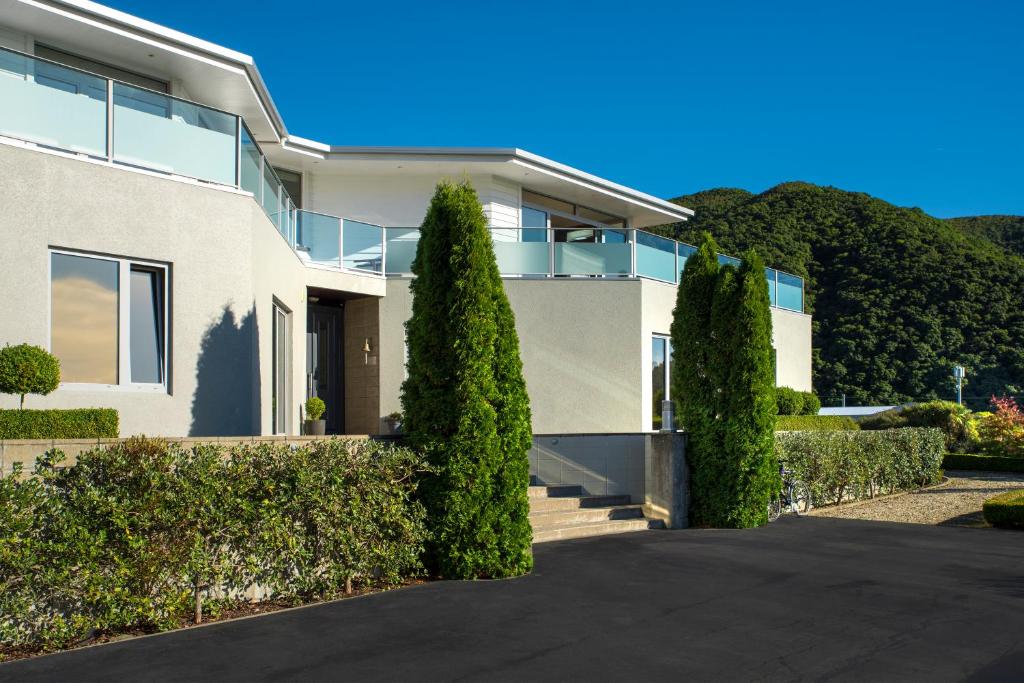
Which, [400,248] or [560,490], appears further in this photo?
[400,248]

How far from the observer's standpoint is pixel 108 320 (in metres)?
10.6

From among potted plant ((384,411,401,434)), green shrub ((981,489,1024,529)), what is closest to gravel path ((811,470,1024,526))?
green shrub ((981,489,1024,529))

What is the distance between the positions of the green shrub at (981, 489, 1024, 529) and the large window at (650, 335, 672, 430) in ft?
20.0

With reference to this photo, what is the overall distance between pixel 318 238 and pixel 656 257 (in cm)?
676

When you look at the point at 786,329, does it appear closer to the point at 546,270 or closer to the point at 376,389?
the point at 546,270

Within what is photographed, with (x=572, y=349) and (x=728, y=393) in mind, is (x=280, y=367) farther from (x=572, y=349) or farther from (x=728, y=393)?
(x=728, y=393)

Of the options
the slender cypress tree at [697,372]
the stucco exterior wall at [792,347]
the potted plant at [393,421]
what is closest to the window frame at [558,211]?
the stucco exterior wall at [792,347]

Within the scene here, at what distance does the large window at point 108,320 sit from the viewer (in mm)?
10273

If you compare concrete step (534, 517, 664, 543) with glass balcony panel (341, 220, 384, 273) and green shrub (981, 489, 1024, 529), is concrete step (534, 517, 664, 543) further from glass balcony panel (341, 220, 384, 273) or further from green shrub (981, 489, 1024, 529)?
glass balcony panel (341, 220, 384, 273)

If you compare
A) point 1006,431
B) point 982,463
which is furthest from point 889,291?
point 982,463

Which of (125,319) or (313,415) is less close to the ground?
(125,319)

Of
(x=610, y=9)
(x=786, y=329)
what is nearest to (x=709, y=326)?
(x=786, y=329)

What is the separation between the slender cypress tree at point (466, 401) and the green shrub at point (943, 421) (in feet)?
70.7

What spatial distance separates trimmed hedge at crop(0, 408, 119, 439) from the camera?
8805 millimetres
